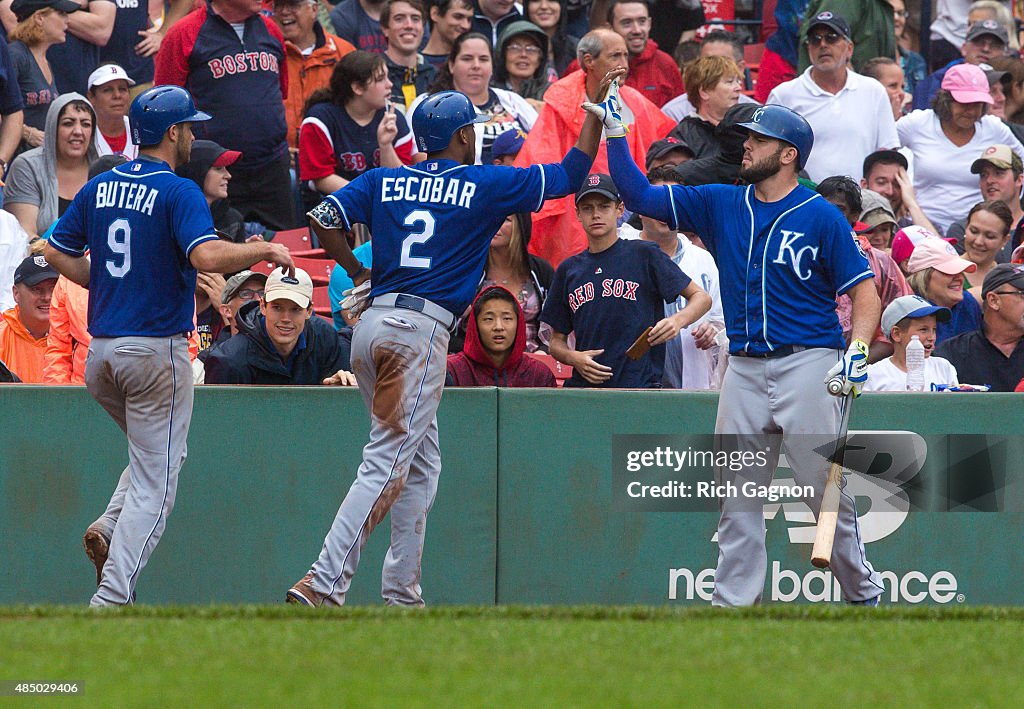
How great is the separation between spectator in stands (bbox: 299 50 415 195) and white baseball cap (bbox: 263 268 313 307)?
2605mm

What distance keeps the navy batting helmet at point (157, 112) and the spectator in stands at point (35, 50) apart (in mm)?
4424

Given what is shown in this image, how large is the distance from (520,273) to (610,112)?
2500 mm

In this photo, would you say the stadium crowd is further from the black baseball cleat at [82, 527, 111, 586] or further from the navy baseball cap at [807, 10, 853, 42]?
the black baseball cleat at [82, 527, 111, 586]

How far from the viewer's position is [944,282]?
10.1m

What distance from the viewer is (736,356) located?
7.20m

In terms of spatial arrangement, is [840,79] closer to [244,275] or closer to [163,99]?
[244,275]

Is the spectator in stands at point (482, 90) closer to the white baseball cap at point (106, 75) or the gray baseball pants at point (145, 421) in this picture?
the white baseball cap at point (106, 75)

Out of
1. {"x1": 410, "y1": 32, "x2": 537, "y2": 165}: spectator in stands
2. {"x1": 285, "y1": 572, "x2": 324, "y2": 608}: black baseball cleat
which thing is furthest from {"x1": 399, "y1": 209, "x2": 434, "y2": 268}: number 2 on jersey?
{"x1": 410, "y1": 32, "x2": 537, "y2": 165}: spectator in stands

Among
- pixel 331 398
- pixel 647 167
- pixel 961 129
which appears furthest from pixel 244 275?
pixel 961 129

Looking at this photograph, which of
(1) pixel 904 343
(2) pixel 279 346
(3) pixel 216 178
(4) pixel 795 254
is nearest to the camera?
(4) pixel 795 254

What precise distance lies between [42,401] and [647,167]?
4.59 meters

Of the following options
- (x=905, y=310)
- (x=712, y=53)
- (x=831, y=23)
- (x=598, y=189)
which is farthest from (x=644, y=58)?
(x=905, y=310)

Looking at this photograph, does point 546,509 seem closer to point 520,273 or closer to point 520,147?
point 520,273

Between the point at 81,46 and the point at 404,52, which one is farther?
the point at 404,52
